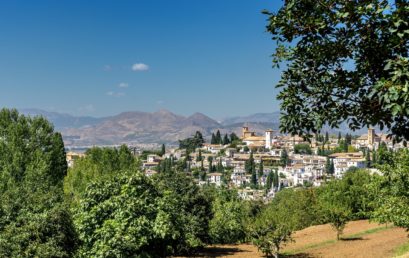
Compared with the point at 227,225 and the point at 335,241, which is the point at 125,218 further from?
the point at 227,225

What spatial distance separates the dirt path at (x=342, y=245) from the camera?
951 inches

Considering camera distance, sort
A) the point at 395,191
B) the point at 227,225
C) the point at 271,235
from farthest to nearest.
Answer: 1. the point at 227,225
2. the point at 271,235
3. the point at 395,191

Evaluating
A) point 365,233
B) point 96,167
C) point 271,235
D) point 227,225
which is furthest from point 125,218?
point 365,233

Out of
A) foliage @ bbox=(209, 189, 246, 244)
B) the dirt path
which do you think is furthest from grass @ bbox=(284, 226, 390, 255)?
foliage @ bbox=(209, 189, 246, 244)

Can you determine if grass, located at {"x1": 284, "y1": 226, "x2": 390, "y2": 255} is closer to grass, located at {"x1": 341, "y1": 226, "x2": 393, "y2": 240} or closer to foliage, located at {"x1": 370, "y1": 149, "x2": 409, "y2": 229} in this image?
grass, located at {"x1": 341, "y1": 226, "x2": 393, "y2": 240}

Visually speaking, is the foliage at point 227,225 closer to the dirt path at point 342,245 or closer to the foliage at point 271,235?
the dirt path at point 342,245

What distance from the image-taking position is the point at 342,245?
26.9 meters

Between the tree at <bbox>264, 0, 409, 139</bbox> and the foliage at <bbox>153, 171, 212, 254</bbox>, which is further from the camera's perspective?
the foliage at <bbox>153, 171, 212, 254</bbox>

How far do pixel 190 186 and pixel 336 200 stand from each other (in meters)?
23.8

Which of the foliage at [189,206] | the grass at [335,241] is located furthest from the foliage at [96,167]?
the grass at [335,241]

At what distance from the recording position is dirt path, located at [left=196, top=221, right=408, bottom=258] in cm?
2416

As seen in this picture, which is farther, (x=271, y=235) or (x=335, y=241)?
(x=335, y=241)

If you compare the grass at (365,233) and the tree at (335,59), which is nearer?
the tree at (335,59)

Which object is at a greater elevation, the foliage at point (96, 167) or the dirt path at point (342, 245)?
the foliage at point (96, 167)
